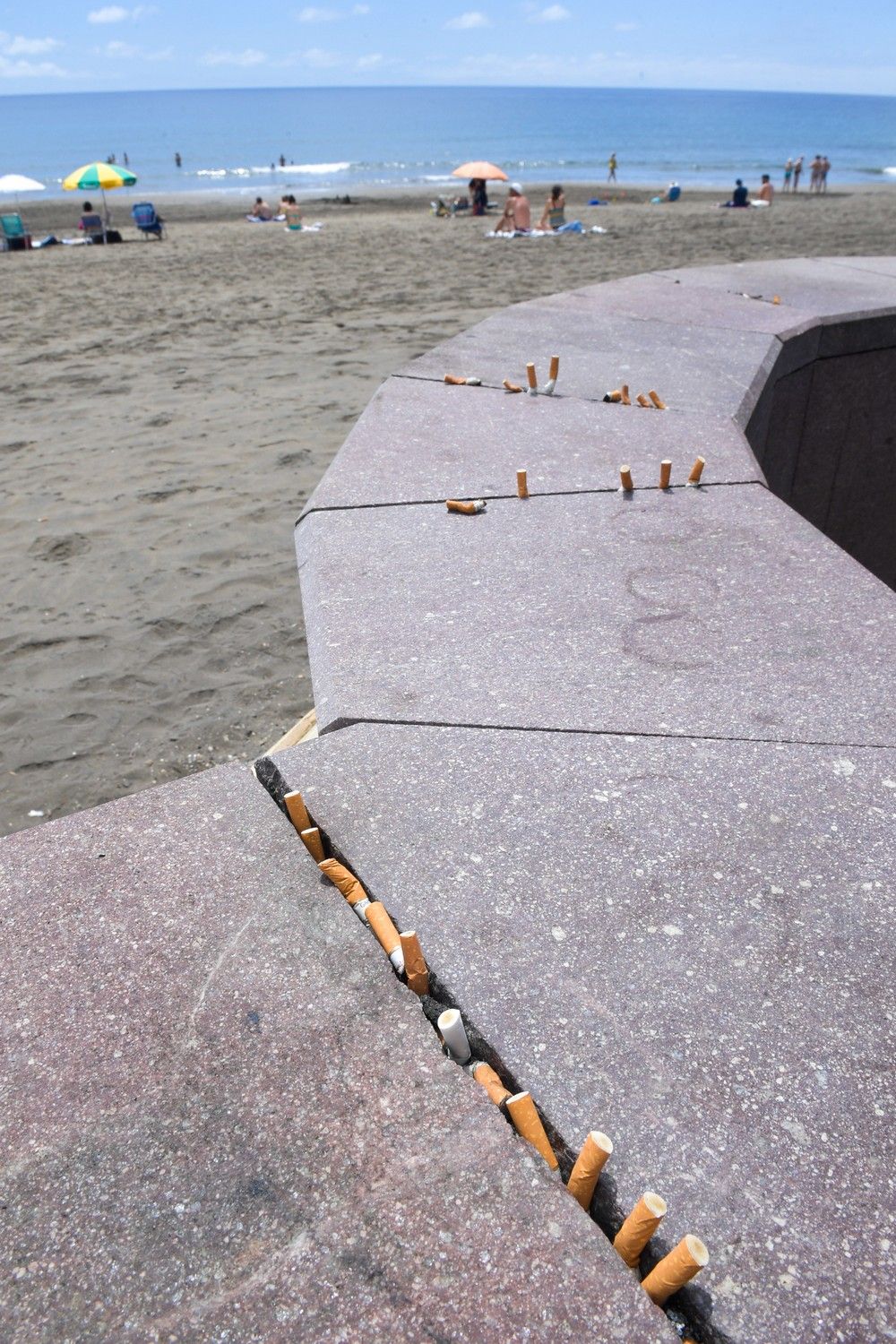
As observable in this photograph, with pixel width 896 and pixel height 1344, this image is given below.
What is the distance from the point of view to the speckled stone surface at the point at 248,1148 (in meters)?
1.09

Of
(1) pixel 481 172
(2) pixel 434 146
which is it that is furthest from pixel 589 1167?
(2) pixel 434 146

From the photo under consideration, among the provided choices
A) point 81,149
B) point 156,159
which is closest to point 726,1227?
point 156,159

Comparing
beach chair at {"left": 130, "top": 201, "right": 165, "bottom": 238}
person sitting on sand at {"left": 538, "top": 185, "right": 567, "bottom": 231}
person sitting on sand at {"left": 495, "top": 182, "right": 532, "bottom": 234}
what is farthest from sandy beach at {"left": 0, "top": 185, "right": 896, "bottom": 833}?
beach chair at {"left": 130, "top": 201, "right": 165, "bottom": 238}

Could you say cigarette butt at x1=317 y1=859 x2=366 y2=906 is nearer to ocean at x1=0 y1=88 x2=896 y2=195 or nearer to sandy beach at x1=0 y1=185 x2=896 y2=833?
sandy beach at x1=0 y1=185 x2=896 y2=833

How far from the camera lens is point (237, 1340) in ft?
3.49

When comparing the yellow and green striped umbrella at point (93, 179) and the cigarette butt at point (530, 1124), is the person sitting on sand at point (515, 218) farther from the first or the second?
the cigarette butt at point (530, 1124)

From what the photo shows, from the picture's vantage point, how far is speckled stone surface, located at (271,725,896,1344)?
1180mm

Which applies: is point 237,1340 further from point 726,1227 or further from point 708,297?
point 708,297

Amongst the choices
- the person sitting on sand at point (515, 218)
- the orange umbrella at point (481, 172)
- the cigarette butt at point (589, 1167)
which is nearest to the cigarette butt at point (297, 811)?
the cigarette butt at point (589, 1167)

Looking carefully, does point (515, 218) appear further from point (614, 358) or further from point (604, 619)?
point (604, 619)

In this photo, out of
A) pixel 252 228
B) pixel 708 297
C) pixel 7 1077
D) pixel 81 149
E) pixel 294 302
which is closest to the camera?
pixel 7 1077

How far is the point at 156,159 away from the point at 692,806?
89.3 meters

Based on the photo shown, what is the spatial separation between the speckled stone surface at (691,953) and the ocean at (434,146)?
1886 inches

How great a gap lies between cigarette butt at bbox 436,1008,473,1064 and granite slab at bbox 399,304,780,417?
3.34 m
